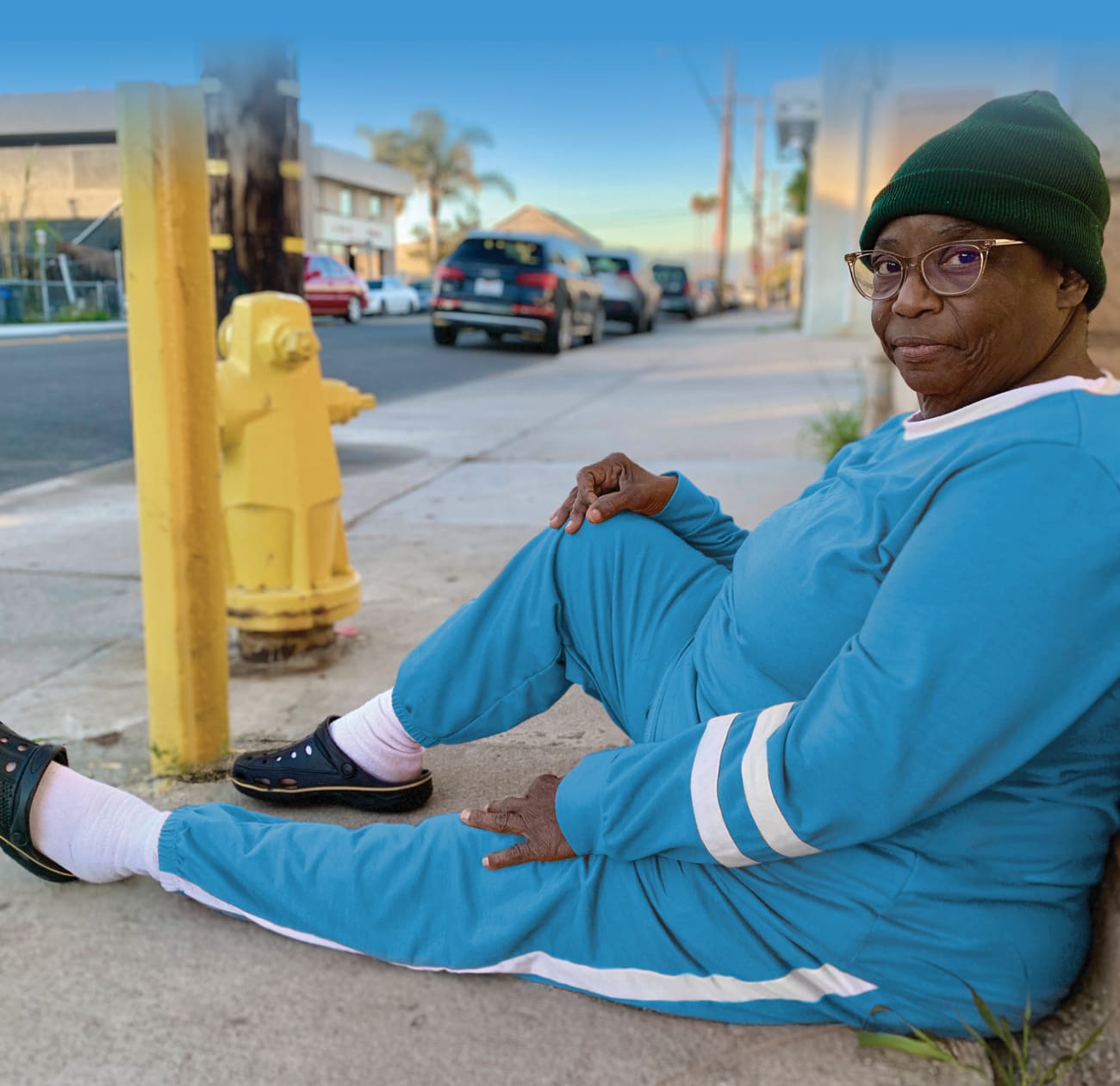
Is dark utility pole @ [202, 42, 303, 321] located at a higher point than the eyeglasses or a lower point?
higher

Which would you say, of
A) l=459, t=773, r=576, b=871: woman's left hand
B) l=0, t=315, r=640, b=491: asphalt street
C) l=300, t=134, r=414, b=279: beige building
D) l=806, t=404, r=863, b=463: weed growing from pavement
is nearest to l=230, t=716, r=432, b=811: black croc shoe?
l=459, t=773, r=576, b=871: woman's left hand

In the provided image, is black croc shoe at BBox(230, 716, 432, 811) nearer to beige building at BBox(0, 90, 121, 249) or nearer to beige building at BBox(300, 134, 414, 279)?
beige building at BBox(0, 90, 121, 249)

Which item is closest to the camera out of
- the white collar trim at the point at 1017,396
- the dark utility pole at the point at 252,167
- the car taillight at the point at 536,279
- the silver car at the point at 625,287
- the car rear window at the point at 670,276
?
the white collar trim at the point at 1017,396

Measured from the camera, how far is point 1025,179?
1434 millimetres

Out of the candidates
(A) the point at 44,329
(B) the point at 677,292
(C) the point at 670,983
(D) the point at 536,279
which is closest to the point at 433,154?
(A) the point at 44,329

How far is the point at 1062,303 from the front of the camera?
1503 mm

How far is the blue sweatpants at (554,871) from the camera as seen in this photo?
1.62 meters

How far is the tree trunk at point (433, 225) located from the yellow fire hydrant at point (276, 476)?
4.44 metres

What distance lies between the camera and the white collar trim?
4.71ft

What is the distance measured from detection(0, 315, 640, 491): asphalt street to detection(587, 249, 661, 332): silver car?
28.5ft

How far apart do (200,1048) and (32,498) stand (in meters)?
4.67

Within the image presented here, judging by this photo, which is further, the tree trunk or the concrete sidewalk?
the tree trunk

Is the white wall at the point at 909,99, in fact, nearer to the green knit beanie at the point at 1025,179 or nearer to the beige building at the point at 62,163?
the green knit beanie at the point at 1025,179

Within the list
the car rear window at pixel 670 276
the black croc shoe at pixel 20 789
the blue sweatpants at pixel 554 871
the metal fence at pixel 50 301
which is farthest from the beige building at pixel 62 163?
the car rear window at pixel 670 276
